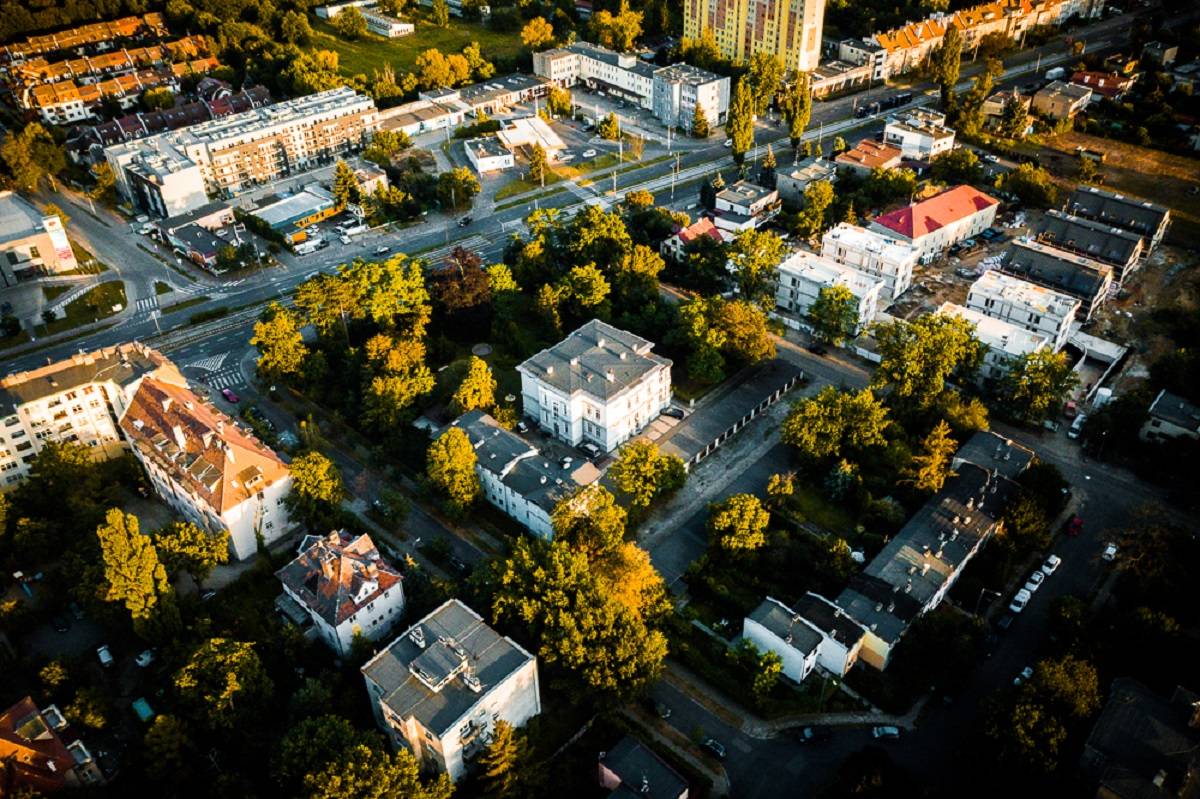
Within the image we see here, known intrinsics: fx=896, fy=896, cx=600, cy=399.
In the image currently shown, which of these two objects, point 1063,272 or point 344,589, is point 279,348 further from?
point 1063,272

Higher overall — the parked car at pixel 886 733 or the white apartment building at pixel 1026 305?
the white apartment building at pixel 1026 305

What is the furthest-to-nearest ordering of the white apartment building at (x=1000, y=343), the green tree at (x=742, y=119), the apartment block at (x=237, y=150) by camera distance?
1. the green tree at (x=742, y=119)
2. the apartment block at (x=237, y=150)
3. the white apartment building at (x=1000, y=343)

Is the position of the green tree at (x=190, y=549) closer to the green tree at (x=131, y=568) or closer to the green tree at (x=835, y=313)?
the green tree at (x=131, y=568)

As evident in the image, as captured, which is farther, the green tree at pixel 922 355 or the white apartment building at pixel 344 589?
the green tree at pixel 922 355

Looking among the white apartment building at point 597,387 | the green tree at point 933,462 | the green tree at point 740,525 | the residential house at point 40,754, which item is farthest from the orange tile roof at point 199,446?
the green tree at point 933,462

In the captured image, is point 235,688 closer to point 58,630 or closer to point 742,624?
point 58,630

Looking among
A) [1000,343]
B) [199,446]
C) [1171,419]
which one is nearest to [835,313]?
[1000,343]

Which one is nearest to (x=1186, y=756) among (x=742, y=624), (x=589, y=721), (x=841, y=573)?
(x=841, y=573)
